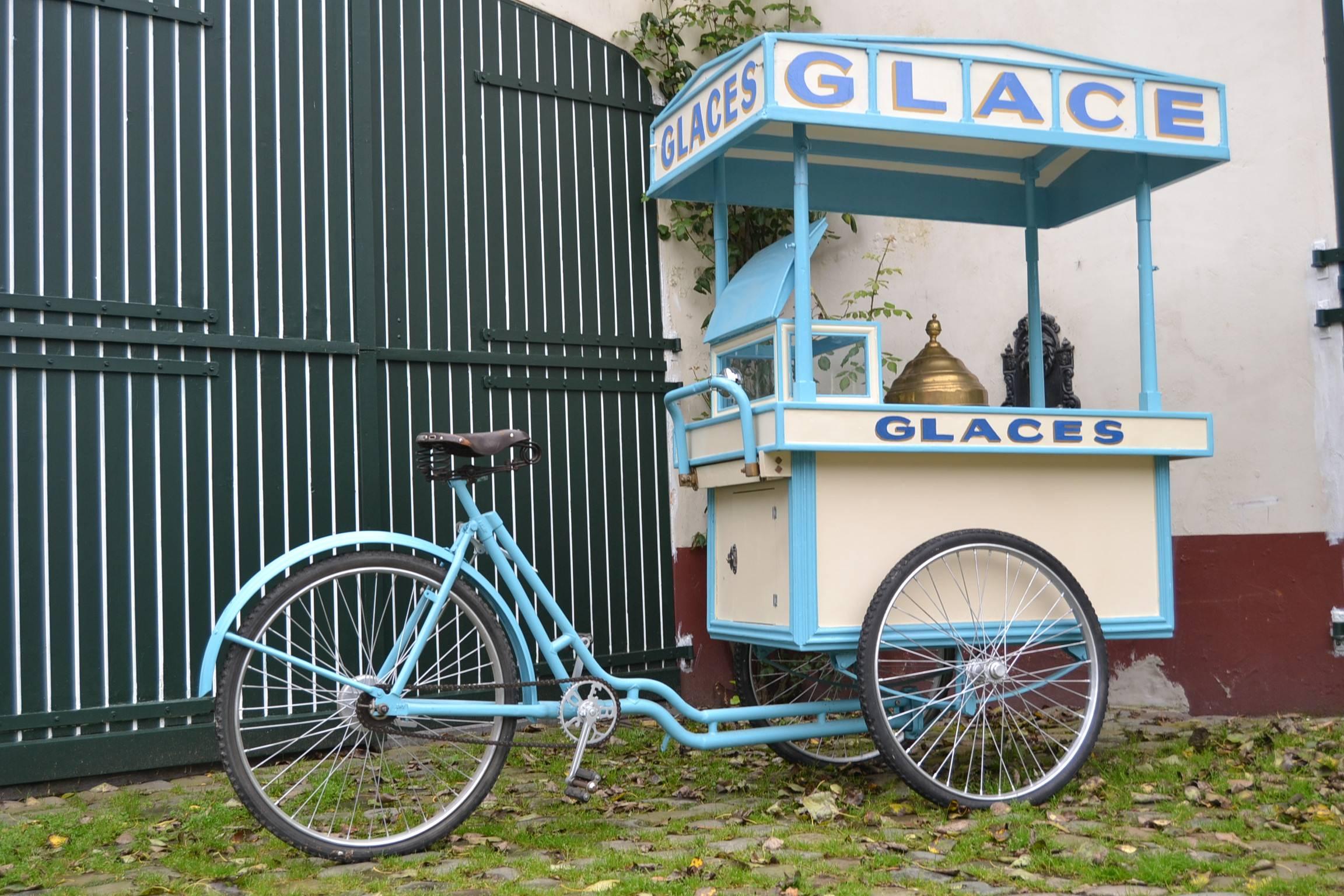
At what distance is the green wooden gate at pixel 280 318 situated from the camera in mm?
4641

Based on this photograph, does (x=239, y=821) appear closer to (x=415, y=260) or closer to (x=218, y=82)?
(x=415, y=260)

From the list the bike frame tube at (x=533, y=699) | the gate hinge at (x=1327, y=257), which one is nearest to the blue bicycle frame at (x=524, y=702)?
the bike frame tube at (x=533, y=699)

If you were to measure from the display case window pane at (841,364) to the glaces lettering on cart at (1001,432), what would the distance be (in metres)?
0.24

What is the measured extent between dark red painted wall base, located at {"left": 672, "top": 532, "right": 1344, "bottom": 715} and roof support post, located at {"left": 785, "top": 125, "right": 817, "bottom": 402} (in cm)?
224

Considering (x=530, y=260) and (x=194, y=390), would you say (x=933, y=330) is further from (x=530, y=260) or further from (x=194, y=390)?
(x=194, y=390)

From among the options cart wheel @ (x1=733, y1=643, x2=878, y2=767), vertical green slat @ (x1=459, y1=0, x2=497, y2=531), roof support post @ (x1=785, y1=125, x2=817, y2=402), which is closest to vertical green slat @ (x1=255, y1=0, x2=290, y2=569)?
vertical green slat @ (x1=459, y1=0, x2=497, y2=531)

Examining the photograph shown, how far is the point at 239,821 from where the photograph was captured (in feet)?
13.1

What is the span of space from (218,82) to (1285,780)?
4575 mm

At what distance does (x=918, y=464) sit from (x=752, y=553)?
61 centimetres

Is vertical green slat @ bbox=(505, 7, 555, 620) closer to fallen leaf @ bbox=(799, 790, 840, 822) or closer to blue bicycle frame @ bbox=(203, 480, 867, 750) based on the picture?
blue bicycle frame @ bbox=(203, 480, 867, 750)

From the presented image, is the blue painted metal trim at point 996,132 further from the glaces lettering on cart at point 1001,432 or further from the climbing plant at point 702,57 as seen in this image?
the climbing plant at point 702,57

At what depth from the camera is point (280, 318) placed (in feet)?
17.0

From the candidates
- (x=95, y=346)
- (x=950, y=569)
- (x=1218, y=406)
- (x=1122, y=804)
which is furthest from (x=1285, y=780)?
(x=95, y=346)

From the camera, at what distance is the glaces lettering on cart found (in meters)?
3.99
